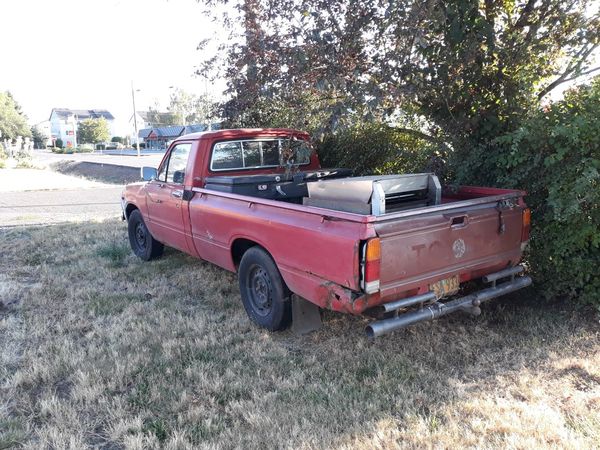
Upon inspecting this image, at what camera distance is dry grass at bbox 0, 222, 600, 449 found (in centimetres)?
295

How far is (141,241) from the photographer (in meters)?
7.29

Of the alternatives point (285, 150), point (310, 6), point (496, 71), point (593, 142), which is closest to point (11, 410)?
point (285, 150)

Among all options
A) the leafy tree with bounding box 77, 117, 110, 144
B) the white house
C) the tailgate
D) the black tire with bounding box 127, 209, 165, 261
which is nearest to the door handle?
the tailgate

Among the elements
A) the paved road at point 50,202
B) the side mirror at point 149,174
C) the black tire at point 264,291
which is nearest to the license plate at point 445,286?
the black tire at point 264,291

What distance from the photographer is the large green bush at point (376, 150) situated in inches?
253

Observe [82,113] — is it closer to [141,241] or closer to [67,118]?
[67,118]

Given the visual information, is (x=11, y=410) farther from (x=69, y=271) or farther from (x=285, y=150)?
(x=285, y=150)

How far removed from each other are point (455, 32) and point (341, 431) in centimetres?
390

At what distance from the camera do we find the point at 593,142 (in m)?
4.01

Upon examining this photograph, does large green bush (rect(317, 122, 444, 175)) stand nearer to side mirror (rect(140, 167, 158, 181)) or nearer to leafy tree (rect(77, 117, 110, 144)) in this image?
side mirror (rect(140, 167, 158, 181))

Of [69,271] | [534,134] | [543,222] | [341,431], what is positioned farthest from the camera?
[69,271]

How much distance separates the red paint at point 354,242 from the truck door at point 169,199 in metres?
0.57

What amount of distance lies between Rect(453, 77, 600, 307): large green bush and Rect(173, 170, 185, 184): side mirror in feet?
11.2

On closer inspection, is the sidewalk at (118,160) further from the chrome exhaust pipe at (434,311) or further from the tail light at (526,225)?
the chrome exhaust pipe at (434,311)
